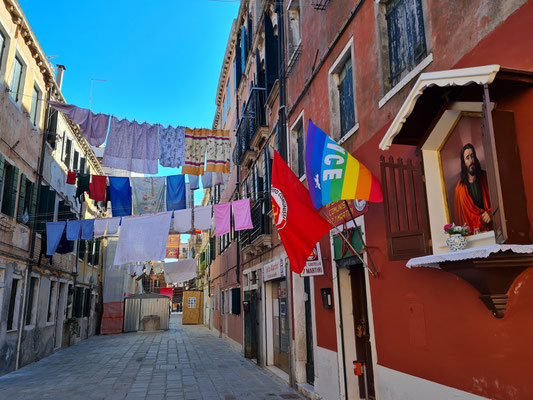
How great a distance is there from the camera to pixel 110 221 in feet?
42.7

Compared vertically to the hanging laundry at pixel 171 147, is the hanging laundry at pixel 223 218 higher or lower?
lower

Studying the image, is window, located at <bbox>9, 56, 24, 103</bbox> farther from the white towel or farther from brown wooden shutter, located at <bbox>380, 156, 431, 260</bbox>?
brown wooden shutter, located at <bbox>380, 156, 431, 260</bbox>

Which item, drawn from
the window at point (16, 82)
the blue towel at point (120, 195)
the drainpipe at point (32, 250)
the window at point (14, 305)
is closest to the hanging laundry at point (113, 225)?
the blue towel at point (120, 195)

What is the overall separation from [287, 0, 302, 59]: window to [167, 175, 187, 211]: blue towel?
585cm

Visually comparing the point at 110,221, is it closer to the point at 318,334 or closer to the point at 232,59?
the point at 318,334

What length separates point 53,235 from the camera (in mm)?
13219

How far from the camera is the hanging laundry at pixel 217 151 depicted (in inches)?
534

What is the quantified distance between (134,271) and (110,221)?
1906cm

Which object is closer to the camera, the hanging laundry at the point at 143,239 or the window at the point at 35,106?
the hanging laundry at the point at 143,239

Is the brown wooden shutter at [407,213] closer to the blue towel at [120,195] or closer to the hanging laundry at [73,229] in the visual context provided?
the blue towel at [120,195]

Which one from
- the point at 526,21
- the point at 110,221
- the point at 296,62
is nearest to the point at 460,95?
the point at 526,21

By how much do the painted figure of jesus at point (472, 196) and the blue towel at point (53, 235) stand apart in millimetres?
12632

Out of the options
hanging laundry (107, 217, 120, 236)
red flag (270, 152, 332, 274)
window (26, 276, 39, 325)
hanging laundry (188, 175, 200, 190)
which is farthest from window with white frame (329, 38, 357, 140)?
window (26, 276, 39, 325)

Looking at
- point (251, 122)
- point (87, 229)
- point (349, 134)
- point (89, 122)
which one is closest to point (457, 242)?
point (349, 134)
